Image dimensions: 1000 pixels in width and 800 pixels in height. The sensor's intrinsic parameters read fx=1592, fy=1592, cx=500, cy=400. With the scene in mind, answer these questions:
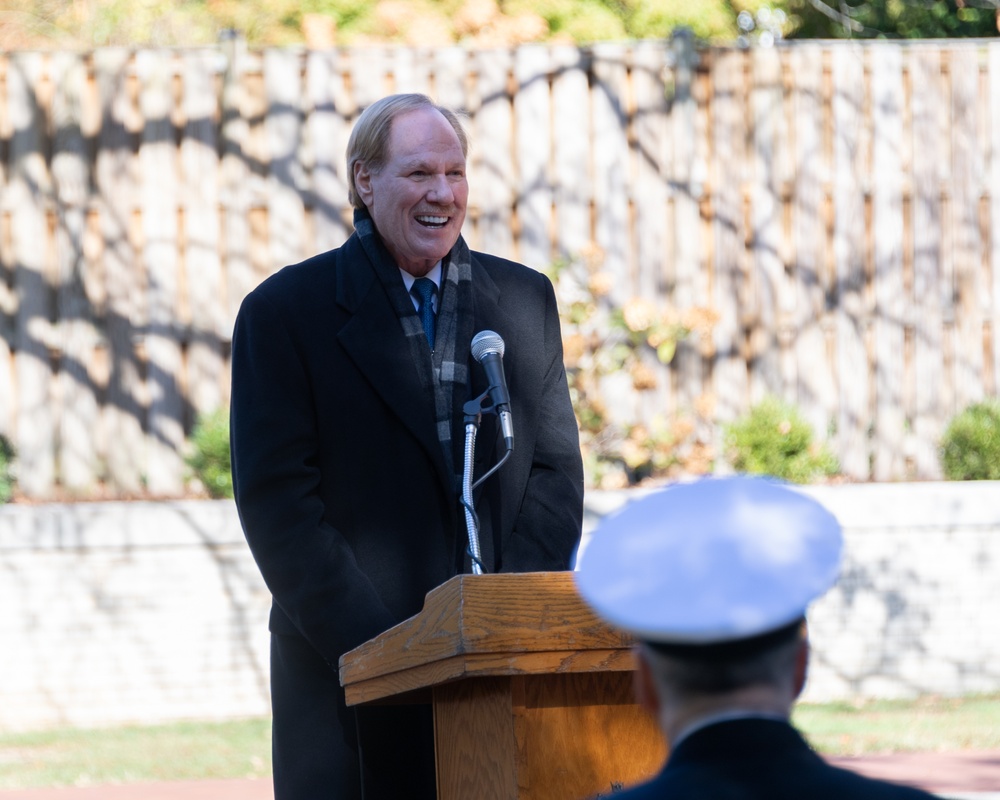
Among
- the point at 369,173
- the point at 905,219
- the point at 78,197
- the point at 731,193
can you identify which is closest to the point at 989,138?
the point at 905,219

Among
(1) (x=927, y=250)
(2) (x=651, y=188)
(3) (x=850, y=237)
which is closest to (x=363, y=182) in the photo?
(2) (x=651, y=188)

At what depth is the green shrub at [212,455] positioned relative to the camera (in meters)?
11.3

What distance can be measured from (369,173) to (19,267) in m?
8.70

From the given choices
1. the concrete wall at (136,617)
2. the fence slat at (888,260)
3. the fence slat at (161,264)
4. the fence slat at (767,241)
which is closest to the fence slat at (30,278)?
the fence slat at (161,264)

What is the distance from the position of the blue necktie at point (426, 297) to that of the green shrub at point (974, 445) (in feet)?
27.4

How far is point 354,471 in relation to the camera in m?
3.53

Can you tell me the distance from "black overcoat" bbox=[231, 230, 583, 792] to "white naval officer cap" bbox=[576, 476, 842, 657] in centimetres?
181

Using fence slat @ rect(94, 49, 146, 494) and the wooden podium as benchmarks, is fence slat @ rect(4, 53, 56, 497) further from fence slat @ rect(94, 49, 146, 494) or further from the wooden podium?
the wooden podium

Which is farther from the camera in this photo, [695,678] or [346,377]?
[346,377]

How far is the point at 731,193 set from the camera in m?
12.2

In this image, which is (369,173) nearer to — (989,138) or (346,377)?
(346,377)

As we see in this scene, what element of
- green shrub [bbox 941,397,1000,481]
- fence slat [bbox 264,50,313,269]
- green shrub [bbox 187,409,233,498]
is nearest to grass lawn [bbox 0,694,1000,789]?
green shrub [bbox 941,397,1000,481]

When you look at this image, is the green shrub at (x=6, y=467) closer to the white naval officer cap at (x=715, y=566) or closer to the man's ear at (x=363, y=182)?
the man's ear at (x=363, y=182)

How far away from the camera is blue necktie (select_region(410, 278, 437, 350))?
372cm
